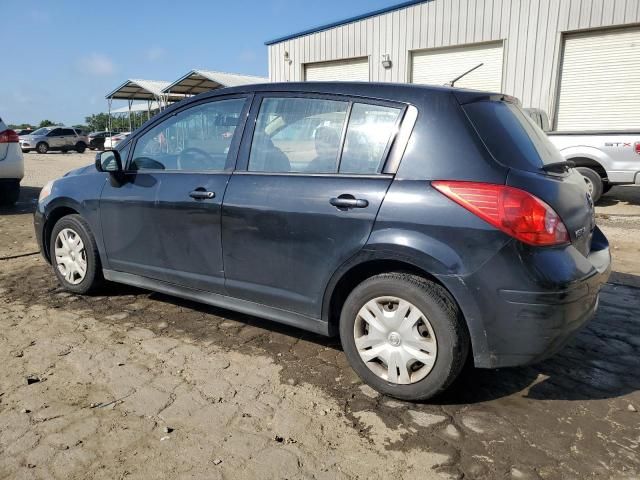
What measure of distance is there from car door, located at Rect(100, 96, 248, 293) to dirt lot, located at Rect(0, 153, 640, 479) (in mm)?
492

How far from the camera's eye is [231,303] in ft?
11.5

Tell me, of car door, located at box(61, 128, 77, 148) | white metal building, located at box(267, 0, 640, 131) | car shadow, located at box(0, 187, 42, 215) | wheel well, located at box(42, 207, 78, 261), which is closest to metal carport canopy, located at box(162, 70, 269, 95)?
car door, located at box(61, 128, 77, 148)

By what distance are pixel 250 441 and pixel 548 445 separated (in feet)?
4.60

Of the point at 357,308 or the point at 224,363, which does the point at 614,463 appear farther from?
the point at 224,363

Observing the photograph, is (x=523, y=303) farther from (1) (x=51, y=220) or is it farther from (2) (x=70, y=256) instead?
(1) (x=51, y=220)

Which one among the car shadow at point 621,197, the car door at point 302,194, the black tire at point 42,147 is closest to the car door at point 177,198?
the car door at point 302,194

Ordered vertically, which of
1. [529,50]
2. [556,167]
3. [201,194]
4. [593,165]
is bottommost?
[593,165]

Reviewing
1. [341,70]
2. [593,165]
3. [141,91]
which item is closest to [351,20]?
[341,70]

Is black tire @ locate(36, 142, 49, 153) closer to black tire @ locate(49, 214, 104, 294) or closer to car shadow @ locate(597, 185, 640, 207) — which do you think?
car shadow @ locate(597, 185, 640, 207)

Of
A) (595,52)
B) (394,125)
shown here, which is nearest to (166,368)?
(394,125)

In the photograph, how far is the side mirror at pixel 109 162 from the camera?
4023 mm

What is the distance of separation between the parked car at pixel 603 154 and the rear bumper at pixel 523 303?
706 cm

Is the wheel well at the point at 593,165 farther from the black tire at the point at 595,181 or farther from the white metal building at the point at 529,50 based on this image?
the white metal building at the point at 529,50

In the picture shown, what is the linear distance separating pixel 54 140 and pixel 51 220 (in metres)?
33.5
